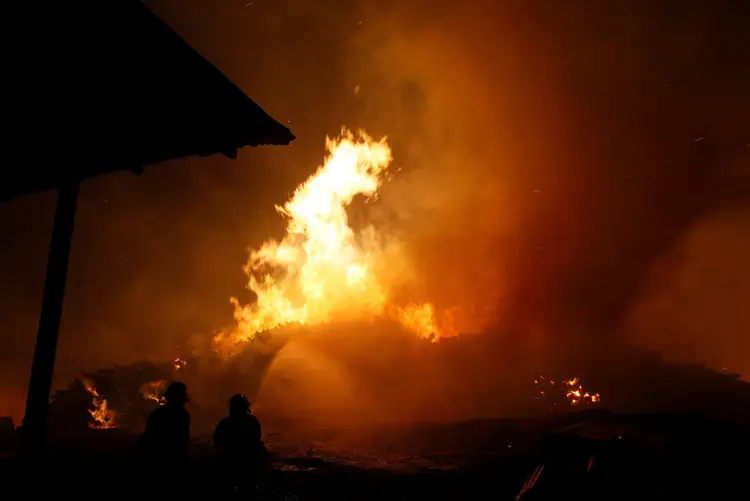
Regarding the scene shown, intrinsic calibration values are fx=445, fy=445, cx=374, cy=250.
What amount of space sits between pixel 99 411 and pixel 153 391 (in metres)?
Answer: 3.24

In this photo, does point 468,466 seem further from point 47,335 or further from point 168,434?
point 47,335

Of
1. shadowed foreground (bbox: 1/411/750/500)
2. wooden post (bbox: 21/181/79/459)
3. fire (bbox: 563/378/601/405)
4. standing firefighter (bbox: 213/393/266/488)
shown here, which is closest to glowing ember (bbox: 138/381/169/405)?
shadowed foreground (bbox: 1/411/750/500)

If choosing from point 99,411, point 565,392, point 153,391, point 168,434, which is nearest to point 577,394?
point 565,392

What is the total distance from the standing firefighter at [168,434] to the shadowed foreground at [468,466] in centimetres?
16

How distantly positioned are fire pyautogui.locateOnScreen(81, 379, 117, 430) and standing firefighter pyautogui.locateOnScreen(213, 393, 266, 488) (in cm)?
2774

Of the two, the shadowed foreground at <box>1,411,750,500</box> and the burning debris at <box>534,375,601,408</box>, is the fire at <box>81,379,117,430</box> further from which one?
the burning debris at <box>534,375,601,408</box>

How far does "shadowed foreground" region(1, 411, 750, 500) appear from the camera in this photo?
512 centimetres

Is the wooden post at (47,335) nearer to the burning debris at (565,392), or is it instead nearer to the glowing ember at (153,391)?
the glowing ember at (153,391)

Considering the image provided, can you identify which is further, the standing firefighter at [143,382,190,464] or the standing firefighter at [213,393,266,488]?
Answer: the standing firefighter at [213,393,266,488]

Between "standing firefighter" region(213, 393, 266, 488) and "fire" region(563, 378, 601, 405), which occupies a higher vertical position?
"fire" region(563, 378, 601, 405)

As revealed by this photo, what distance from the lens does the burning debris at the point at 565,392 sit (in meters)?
29.8

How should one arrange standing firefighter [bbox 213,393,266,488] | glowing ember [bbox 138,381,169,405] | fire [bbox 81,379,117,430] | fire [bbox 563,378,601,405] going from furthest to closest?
fire [bbox 563,378,601,405]
glowing ember [bbox 138,381,169,405]
fire [bbox 81,379,117,430]
standing firefighter [bbox 213,393,266,488]

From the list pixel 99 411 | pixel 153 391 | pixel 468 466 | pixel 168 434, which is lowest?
pixel 468 466

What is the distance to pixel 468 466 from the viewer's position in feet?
36.2
